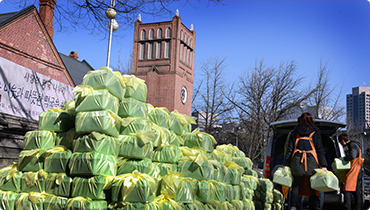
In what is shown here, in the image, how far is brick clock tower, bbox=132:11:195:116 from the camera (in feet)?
113

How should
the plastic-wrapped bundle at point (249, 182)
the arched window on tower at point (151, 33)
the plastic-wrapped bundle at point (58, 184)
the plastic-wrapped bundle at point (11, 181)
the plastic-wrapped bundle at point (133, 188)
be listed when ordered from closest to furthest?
the plastic-wrapped bundle at point (133, 188), the plastic-wrapped bundle at point (58, 184), the plastic-wrapped bundle at point (11, 181), the plastic-wrapped bundle at point (249, 182), the arched window on tower at point (151, 33)

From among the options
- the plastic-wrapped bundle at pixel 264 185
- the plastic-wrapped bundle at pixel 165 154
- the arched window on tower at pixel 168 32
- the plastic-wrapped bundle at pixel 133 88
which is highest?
the arched window on tower at pixel 168 32

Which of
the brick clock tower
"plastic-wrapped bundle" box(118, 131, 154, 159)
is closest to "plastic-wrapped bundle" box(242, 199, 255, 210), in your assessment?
"plastic-wrapped bundle" box(118, 131, 154, 159)

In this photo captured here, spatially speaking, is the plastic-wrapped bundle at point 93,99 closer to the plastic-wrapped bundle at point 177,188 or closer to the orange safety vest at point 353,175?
the plastic-wrapped bundle at point 177,188

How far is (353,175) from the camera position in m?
5.54

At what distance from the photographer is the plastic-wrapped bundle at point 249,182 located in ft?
20.2

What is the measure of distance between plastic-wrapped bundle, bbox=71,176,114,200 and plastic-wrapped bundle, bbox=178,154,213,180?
1213mm

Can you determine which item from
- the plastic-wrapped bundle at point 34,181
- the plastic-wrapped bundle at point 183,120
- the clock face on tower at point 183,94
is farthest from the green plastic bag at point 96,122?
the clock face on tower at point 183,94

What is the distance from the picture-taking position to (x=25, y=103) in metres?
11.6

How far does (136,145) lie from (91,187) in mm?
725

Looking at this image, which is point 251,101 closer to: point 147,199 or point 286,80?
point 286,80

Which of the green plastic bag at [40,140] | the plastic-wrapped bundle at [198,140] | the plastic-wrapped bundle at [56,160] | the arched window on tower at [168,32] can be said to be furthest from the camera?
the arched window on tower at [168,32]

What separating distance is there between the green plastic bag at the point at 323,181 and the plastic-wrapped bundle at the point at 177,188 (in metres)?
1.71

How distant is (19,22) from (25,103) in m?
4.18
